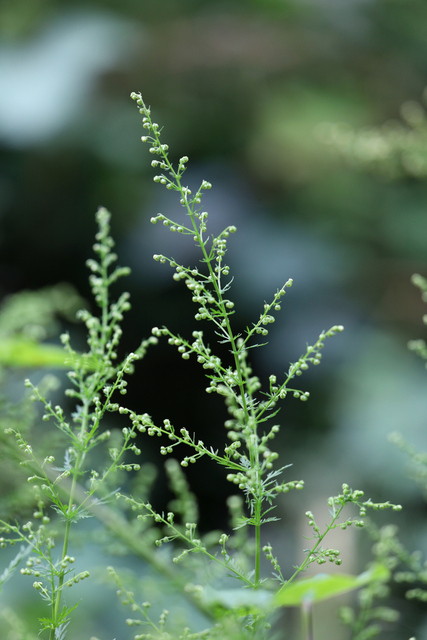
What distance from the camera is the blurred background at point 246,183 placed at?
6.01 feet

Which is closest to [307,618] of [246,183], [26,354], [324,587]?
[324,587]

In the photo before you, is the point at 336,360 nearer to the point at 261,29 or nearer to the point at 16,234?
the point at 16,234

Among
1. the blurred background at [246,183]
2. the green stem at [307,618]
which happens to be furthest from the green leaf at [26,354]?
the blurred background at [246,183]

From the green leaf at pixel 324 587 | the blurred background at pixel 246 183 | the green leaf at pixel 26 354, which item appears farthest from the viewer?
the blurred background at pixel 246 183

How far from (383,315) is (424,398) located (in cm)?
A: 38

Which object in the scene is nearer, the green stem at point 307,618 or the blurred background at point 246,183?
the green stem at point 307,618

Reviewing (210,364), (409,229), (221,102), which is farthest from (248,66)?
(210,364)

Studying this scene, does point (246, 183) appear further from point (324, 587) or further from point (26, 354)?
point (324, 587)

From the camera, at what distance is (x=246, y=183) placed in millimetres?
2098

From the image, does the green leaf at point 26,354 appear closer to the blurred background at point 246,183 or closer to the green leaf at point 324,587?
the green leaf at point 324,587

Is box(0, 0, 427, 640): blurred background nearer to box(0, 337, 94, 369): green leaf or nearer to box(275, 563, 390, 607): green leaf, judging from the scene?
box(0, 337, 94, 369): green leaf

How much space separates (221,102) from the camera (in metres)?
→ 2.19

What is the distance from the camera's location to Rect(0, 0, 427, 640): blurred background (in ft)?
6.01

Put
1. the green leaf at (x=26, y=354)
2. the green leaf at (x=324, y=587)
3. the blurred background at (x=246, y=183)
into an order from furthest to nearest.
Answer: the blurred background at (x=246, y=183), the green leaf at (x=26, y=354), the green leaf at (x=324, y=587)
